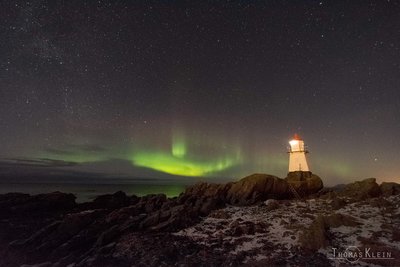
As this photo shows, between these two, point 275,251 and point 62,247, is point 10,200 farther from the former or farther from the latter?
point 275,251

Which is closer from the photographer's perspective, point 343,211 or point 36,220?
point 343,211

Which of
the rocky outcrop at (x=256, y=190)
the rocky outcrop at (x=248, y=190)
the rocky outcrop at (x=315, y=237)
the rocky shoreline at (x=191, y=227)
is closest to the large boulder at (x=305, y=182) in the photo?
the rocky outcrop at (x=248, y=190)

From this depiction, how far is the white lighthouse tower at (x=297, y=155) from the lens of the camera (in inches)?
1718

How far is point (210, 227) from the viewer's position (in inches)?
884

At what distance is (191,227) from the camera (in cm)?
2262

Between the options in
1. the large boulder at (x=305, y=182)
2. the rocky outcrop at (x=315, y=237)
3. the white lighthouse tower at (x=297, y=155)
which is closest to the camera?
the rocky outcrop at (x=315, y=237)

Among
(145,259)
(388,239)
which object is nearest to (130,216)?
(145,259)

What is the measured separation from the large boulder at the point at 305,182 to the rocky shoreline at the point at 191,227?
97.7 inches

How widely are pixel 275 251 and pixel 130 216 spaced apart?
1368cm

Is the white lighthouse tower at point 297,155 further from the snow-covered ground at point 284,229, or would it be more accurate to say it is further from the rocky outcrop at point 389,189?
the snow-covered ground at point 284,229

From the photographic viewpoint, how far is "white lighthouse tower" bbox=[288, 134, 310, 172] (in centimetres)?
4362

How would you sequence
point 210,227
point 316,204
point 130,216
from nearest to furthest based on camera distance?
point 210,227, point 130,216, point 316,204

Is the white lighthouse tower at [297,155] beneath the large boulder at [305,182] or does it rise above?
above

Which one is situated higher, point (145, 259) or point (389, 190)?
point (389, 190)
